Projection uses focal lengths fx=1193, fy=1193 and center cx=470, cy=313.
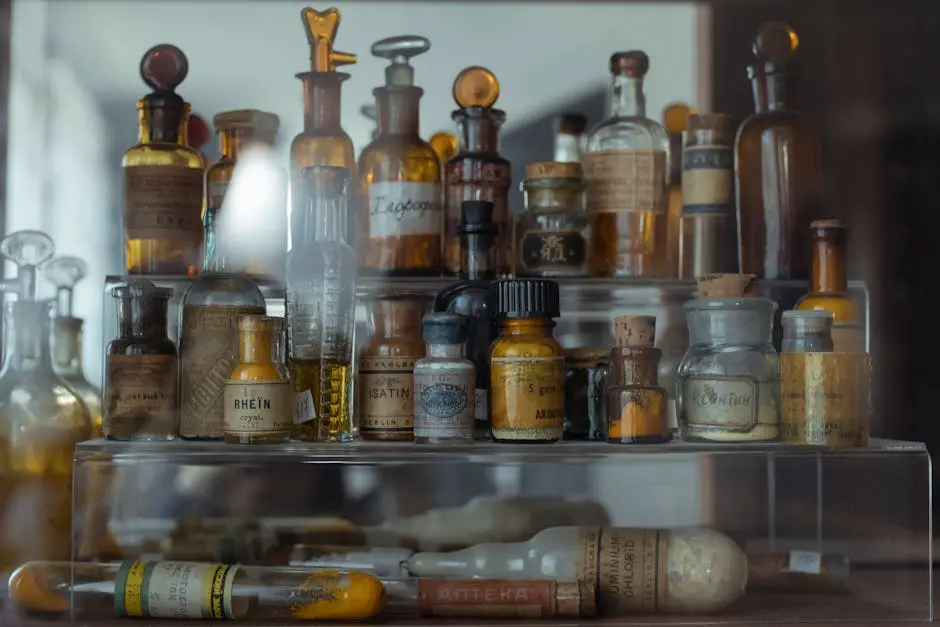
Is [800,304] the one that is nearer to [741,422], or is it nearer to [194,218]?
[741,422]

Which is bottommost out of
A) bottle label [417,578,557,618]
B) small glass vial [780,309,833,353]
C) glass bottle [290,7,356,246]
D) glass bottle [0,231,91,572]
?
bottle label [417,578,557,618]

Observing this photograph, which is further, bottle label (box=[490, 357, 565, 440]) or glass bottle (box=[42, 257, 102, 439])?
glass bottle (box=[42, 257, 102, 439])

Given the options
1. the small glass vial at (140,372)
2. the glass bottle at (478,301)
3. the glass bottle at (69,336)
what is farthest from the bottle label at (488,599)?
the glass bottle at (69,336)

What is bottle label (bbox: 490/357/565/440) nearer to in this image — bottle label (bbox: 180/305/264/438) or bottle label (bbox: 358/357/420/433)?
bottle label (bbox: 358/357/420/433)

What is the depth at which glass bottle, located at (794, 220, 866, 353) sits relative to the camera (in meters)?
1.02

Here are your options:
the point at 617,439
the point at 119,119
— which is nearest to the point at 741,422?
the point at 617,439

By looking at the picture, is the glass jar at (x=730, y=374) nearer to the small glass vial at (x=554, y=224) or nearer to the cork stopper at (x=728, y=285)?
the cork stopper at (x=728, y=285)

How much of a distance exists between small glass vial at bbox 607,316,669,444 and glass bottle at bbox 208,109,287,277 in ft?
1.01

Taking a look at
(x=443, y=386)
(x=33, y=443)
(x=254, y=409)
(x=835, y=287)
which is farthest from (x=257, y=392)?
(x=835, y=287)

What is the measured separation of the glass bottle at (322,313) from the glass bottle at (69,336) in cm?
23

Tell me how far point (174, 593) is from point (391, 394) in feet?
0.76

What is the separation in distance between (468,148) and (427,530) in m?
0.38

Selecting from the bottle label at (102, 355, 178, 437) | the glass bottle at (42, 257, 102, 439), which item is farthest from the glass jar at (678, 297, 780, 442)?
the glass bottle at (42, 257, 102, 439)

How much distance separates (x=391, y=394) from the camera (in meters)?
0.98
